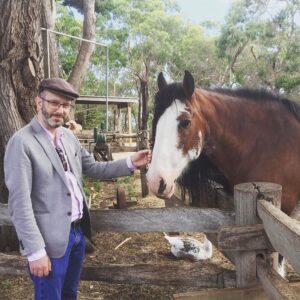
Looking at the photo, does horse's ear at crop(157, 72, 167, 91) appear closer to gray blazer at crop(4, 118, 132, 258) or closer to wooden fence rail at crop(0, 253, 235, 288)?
gray blazer at crop(4, 118, 132, 258)

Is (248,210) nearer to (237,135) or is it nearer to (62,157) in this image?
(237,135)

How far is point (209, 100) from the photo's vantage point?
9.64 feet

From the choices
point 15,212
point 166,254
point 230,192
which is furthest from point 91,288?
point 15,212

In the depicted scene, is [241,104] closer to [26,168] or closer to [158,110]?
[158,110]

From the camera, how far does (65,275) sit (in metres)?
2.40

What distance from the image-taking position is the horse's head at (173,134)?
244cm

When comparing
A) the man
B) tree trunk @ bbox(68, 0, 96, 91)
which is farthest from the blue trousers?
tree trunk @ bbox(68, 0, 96, 91)

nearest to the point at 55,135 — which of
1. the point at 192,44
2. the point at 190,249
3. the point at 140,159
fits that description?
the point at 140,159

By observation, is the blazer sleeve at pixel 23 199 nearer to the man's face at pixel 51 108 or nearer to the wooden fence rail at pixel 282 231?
the man's face at pixel 51 108

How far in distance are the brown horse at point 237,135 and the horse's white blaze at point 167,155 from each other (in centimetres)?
3

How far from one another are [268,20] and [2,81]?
22203 millimetres

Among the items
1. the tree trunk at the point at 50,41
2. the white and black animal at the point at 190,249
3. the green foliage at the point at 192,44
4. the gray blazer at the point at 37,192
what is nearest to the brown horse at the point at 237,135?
the gray blazer at the point at 37,192

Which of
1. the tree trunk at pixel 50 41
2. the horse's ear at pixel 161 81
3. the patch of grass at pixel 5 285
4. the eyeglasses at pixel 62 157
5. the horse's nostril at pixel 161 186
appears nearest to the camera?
the eyeglasses at pixel 62 157

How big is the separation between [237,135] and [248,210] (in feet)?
3.00
